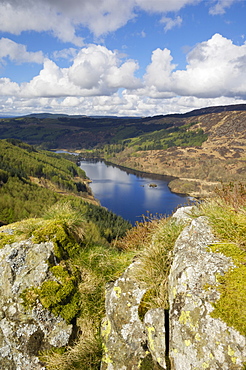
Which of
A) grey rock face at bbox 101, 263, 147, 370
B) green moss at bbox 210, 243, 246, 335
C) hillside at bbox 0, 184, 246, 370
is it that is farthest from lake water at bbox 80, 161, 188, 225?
green moss at bbox 210, 243, 246, 335

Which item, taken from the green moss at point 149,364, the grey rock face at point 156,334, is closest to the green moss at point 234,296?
the grey rock face at point 156,334

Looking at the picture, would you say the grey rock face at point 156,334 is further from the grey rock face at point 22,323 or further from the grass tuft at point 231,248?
the grey rock face at point 22,323

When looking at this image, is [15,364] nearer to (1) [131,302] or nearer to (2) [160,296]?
(1) [131,302]

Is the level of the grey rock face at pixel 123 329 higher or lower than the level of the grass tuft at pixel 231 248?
lower

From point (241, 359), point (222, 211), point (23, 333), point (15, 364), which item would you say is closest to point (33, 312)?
point (23, 333)

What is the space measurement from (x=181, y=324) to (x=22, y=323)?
348 cm

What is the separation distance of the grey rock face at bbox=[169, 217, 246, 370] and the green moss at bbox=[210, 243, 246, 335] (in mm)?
88

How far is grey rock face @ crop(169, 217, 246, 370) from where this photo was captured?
3.22 m

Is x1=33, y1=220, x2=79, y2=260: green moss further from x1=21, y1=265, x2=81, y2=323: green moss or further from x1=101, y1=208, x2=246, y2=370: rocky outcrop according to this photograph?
x1=101, y1=208, x2=246, y2=370: rocky outcrop

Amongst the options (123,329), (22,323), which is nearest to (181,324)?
(123,329)

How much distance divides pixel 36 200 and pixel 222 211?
101 metres

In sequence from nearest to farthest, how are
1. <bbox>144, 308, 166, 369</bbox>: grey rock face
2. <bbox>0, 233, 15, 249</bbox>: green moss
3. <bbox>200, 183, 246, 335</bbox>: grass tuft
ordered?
<bbox>200, 183, 246, 335</bbox>: grass tuft → <bbox>144, 308, 166, 369</bbox>: grey rock face → <bbox>0, 233, 15, 249</bbox>: green moss

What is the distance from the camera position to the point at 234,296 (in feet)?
11.7

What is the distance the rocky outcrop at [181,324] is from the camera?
3.32 metres
